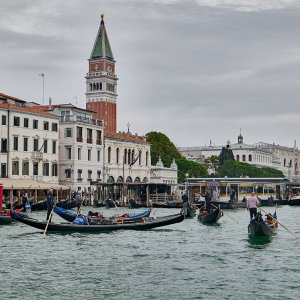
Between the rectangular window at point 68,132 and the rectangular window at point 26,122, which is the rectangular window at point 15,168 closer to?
the rectangular window at point 26,122

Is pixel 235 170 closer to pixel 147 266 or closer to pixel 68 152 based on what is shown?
pixel 68 152

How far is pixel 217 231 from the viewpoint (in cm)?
2623

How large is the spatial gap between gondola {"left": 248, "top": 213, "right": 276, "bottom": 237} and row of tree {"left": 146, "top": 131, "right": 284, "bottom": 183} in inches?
1652

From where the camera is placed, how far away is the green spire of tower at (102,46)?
3319 inches

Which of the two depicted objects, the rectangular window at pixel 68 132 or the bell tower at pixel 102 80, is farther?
the bell tower at pixel 102 80

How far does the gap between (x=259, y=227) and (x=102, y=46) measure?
65024mm

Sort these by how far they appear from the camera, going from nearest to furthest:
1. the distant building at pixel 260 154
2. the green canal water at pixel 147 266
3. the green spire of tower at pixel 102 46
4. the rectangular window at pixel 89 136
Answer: the green canal water at pixel 147 266 < the rectangular window at pixel 89 136 < the green spire of tower at pixel 102 46 < the distant building at pixel 260 154

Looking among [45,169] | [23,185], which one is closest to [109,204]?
[45,169]

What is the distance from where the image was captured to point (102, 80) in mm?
83500

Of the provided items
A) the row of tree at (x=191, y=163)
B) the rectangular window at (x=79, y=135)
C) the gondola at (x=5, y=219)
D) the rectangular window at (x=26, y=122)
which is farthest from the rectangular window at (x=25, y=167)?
the gondola at (x=5, y=219)

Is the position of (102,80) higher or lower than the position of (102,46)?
lower

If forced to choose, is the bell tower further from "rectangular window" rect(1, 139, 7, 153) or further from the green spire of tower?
"rectangular window" rect(1, 139, 7, 153)

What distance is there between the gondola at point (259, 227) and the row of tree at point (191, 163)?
41953mm

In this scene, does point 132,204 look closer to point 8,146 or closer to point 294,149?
point 8,146
